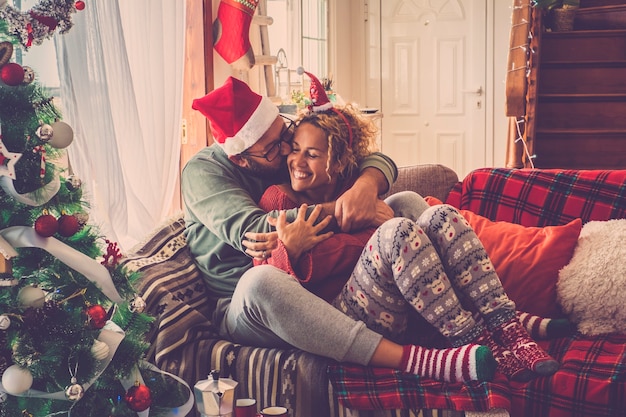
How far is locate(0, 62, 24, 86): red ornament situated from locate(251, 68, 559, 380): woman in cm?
95

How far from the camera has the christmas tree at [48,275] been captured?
1.32m

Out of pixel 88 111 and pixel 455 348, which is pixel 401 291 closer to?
pixel 455 348

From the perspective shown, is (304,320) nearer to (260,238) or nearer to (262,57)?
(260,238)

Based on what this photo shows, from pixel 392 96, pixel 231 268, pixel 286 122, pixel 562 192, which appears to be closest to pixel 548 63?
pixel 392 96

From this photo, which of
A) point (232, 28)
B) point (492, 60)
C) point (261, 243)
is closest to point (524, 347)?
point (261, 243)

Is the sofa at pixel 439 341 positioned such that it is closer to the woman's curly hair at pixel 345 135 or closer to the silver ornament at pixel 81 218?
the woman's curly hair at pixel 345 135

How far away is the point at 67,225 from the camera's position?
1387 mm

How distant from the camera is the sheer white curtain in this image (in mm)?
2438

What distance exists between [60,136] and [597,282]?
151 centimetres

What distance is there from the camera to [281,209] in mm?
2289

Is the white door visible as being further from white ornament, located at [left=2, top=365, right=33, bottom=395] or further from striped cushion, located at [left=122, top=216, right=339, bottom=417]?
white ornament, located at [left=2, top=365, right=33, bottom=395]

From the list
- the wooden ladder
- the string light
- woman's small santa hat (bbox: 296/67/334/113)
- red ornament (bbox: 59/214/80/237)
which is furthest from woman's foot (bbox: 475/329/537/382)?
the string light

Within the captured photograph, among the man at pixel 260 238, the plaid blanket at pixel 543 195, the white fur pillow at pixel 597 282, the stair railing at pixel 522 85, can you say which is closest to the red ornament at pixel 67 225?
the man at pixel 260 238

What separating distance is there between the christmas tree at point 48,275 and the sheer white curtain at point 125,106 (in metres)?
0.91
